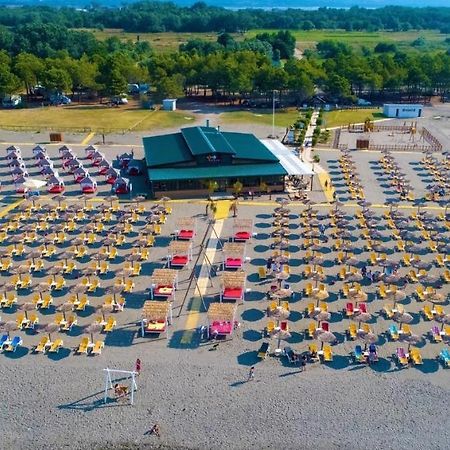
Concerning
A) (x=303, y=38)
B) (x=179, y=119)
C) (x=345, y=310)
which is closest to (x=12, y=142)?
(x=179, y=119)

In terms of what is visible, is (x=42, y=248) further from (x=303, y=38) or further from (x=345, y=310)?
(x=303, y=38)

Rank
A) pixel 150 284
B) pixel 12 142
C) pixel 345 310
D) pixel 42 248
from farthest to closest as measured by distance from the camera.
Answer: pixel 12 142
pixel 42 248
pixel 150 284
pixel 345 310

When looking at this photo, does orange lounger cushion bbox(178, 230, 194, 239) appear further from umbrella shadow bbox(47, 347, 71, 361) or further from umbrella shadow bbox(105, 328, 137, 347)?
umbrella shadow bbox(47, 347, 71, 361)

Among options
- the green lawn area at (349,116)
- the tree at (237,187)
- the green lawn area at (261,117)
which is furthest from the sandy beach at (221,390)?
the green lawn area at (349,116)

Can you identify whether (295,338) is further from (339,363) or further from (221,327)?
(221,327)

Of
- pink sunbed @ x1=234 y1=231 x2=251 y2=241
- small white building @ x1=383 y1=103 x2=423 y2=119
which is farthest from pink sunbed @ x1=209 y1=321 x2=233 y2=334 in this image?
small white building @ x1=383 y1=103 x2=423 y2=119

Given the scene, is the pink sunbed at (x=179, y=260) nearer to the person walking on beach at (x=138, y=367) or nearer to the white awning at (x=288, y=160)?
the person walking on beach at (x=138, y=367)
